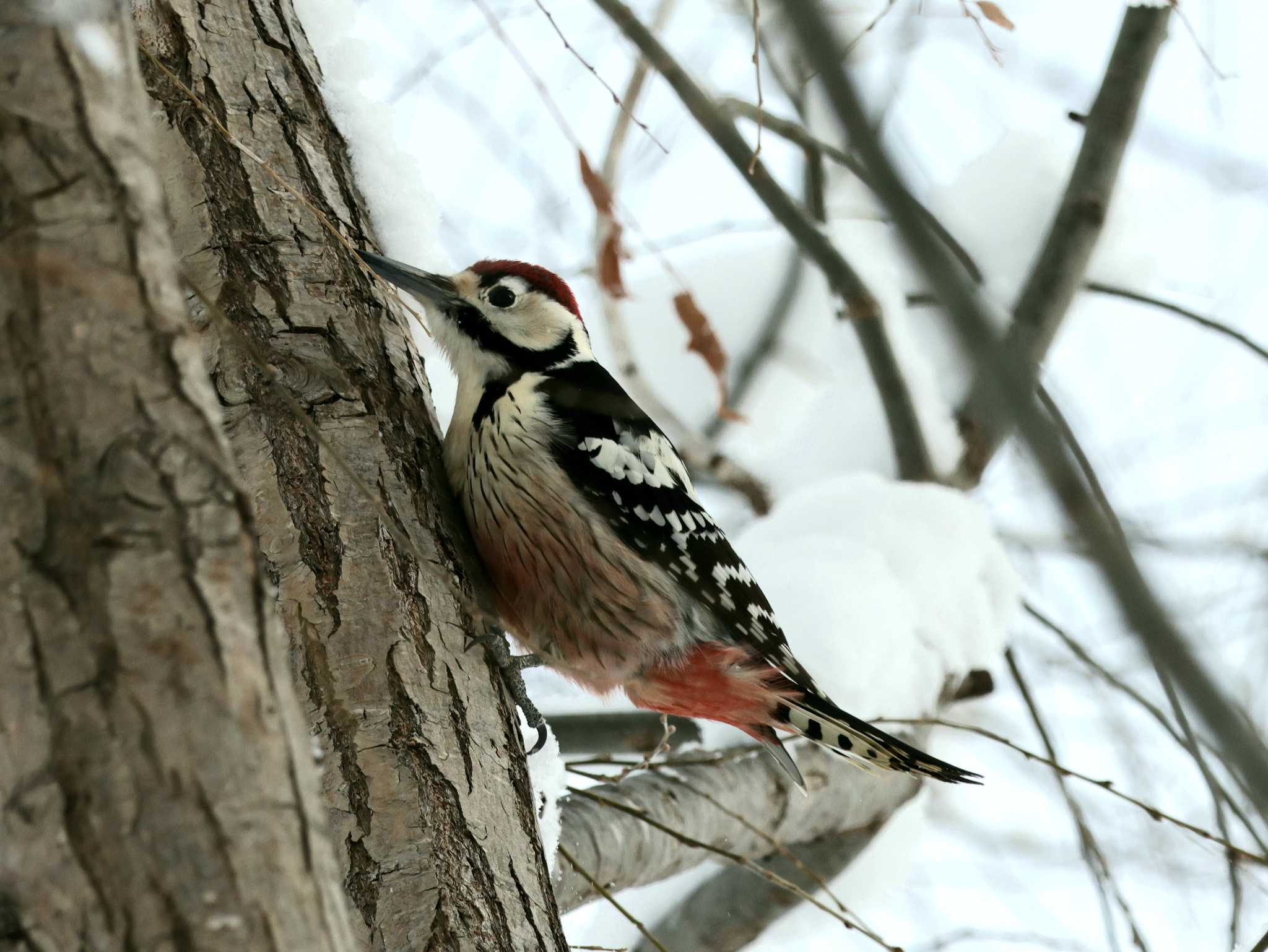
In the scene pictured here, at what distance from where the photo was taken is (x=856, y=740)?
2807 millimetres

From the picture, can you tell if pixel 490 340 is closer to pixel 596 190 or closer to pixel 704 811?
pixel 596 190

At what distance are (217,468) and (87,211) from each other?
24 cm

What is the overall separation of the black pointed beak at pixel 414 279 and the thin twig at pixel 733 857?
4.01 feet

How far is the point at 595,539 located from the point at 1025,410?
1.87 metres

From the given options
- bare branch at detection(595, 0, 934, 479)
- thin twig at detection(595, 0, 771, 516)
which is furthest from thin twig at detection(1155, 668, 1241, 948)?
thin twig at detection(595, 0, 771, 516)

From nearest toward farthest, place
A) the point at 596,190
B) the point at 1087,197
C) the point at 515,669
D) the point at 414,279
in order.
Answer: the point at 515,669, the point at 414,279, the point at 596,190, the point at 1087,197

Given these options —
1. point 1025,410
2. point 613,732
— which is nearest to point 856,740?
point 613,732

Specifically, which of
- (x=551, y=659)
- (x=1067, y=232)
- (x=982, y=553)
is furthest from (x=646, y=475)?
(x=1067, y=232)

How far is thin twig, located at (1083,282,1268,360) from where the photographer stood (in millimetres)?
3619

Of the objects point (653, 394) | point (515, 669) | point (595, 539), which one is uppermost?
point (653, 394)

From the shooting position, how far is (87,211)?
3.23ft

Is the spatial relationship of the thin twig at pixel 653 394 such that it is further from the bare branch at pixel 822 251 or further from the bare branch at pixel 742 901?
the bare branch at pixel 742 901

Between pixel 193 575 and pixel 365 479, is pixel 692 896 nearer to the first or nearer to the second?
pixel 365 479

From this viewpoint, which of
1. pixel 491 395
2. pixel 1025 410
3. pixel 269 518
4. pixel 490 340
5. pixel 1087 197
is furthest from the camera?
pixel 1087 197
